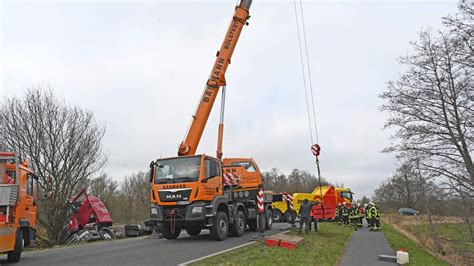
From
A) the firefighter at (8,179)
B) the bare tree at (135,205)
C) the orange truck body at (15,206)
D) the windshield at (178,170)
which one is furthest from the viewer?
the bare tree at (135,205)

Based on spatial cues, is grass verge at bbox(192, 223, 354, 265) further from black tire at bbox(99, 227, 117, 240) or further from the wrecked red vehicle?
the wrecked red vehicle

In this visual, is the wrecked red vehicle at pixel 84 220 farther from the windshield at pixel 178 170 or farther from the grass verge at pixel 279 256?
the grass verge at pixel 279 256

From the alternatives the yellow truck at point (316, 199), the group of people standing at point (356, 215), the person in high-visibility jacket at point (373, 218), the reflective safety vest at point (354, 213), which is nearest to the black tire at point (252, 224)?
the yellow truck at point (316, 199)

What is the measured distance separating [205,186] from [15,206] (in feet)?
17.7

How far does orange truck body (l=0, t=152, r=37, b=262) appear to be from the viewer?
8430 millimetres

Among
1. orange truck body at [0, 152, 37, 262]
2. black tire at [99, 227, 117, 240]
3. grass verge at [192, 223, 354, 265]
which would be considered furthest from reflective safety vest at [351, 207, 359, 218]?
orange truck body at [0, 152, 37, 262]

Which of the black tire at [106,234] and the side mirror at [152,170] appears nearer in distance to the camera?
the side mirror at [152,170]

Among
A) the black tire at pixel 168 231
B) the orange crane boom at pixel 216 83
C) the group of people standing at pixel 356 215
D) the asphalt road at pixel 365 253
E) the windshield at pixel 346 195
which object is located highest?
the orange crane boom at pixel 216 83

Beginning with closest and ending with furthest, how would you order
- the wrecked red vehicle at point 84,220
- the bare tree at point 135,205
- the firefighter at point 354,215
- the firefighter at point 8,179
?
the firefighter at point 8,179
the wrecked red vehicle at point 84,220
the firefighter at point 354,215
the bare tree at point 135,205

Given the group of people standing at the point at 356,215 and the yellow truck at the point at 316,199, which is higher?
the yellow truck at the point at 316,199

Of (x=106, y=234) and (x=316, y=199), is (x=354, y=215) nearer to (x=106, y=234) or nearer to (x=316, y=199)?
(x=316, y=199)

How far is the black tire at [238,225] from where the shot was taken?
14.1 m

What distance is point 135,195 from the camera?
49.9m

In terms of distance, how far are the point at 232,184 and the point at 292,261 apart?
5.88 meters
